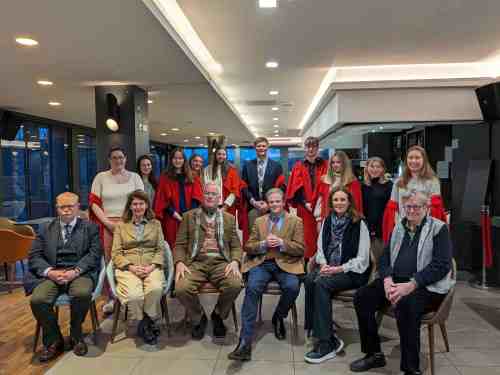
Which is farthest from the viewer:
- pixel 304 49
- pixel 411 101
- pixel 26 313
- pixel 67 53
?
pixel 411 101

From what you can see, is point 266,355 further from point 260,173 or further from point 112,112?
point 112,112

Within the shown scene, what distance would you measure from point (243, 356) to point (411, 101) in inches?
167

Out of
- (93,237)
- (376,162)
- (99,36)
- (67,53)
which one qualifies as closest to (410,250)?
(376,162)

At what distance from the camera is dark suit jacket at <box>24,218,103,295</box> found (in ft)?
10.6

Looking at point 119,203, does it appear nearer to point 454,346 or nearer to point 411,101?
point 454,346

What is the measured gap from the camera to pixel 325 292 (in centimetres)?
305

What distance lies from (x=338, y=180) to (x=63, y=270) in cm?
252

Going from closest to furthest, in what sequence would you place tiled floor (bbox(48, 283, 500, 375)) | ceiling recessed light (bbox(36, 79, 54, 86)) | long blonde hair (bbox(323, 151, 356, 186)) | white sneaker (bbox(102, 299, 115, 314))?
tiled floor (bbox(48, 283, 500, 375)), long blonde hair (bbox(323, 151, 356, 186)), white sneaker (bbox(102, 299, 115, 314)), ceiling recessed light (bbox(36, 79, 54, 86))

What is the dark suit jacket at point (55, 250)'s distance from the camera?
323cm

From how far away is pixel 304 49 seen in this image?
4.50 metres

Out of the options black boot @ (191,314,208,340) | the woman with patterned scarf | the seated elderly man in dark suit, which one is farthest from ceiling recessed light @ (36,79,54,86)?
the woman with patterned scarf

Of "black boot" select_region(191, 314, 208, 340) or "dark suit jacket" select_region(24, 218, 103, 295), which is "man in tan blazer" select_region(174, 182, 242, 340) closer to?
"black boot" select_region(191, 314, 208, 340)

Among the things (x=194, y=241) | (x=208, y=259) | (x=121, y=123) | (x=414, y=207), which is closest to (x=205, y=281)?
(x=208, y=259)

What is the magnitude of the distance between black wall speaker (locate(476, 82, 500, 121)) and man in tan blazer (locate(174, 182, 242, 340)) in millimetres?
3441
